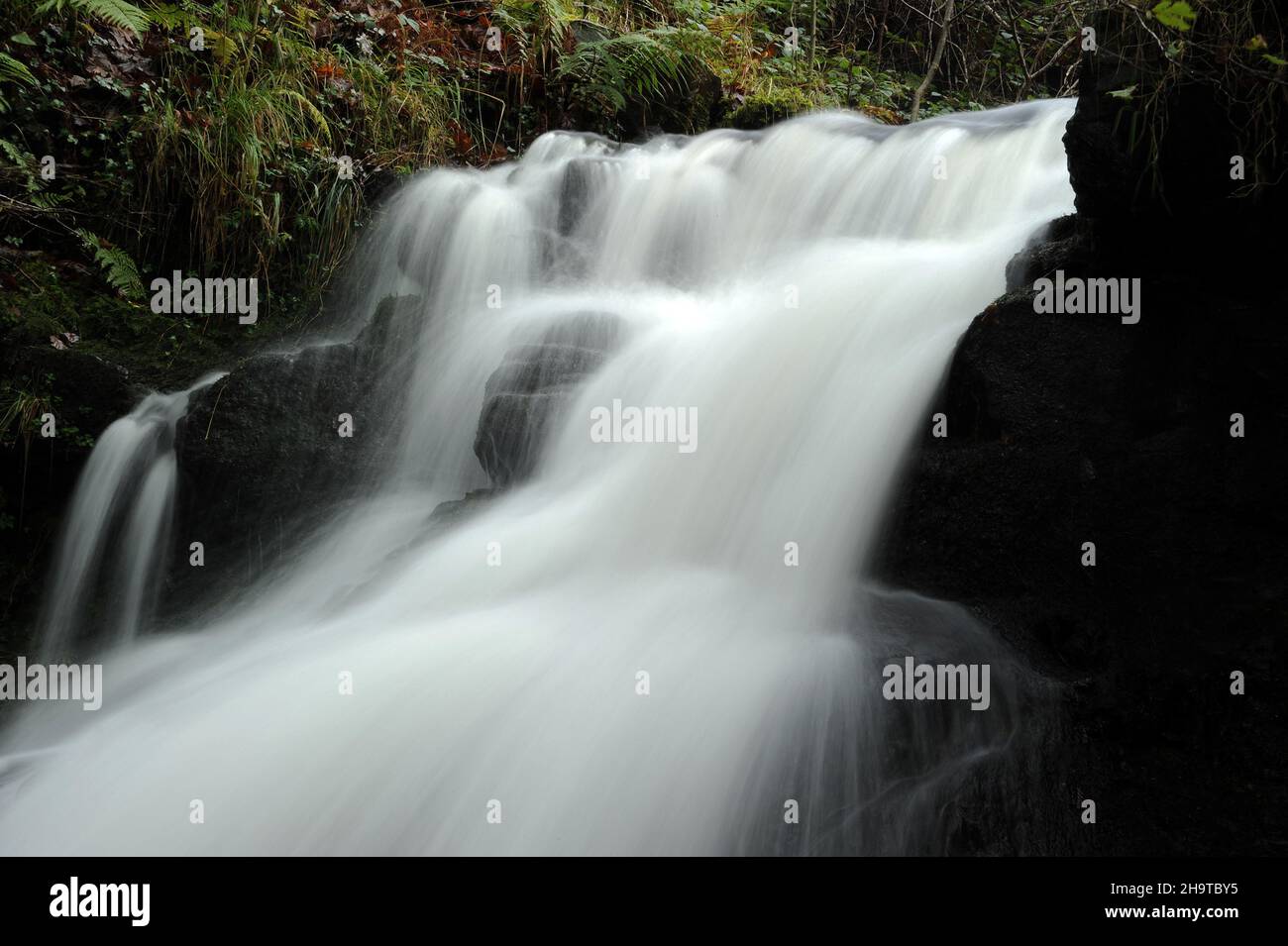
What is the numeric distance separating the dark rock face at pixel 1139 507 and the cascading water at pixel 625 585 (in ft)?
0.80

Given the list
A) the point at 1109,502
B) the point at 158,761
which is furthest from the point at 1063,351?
the point at 158,761

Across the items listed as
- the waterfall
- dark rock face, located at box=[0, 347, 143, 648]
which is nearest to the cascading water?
the waterfall

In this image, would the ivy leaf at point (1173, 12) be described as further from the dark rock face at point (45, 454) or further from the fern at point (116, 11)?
the fern at point (116, 11)

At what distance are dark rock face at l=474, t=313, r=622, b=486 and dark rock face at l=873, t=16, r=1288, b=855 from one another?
1.93m

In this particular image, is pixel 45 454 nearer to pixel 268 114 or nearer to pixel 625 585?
pixel 268 114

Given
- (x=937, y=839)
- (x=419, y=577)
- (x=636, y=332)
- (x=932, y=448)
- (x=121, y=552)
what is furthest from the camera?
(x=636, y=332)

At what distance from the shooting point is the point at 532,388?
16.5 ft

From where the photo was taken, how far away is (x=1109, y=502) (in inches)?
130

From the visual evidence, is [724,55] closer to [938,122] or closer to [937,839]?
[938,122]

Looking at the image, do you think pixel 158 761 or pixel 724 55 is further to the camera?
pixel 724 55

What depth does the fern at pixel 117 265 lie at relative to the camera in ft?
19.6

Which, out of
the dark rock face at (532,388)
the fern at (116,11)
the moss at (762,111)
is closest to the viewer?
the dark rock face at (532,388)

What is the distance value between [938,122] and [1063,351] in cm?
376

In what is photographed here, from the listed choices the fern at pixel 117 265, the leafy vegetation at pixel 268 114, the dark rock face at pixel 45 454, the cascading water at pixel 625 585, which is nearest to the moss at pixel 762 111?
the leafy vegetation at pixel 268 114
